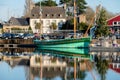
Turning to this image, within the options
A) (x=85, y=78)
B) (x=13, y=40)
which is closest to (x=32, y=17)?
(x=13, y=40)

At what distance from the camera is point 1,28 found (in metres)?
134

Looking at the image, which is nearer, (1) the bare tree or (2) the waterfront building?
(2) the waterfront building

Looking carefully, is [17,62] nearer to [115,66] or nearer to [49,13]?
[115,66]

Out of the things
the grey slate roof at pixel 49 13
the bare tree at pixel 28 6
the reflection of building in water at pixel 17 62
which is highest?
the bare tree at pixel 28 6

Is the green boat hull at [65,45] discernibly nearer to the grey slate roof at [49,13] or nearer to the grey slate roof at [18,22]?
the grey slate roof at [49,13]

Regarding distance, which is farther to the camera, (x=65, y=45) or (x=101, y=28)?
(x=101, y=28)

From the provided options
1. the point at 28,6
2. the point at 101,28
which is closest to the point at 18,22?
the point at 28,6

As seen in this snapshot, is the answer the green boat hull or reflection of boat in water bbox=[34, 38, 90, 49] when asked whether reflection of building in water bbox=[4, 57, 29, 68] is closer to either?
the green boat hull

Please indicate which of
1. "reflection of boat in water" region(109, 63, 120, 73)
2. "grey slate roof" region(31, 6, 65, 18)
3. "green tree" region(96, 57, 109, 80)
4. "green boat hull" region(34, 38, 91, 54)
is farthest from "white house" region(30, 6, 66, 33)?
"reflection of boat in water" region(109, 63, 120, 73)

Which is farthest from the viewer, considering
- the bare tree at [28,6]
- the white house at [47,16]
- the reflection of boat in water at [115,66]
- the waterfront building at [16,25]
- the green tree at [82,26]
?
the bare tree at [28,6]

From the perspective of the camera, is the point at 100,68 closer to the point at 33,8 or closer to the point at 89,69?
the point at 89,69

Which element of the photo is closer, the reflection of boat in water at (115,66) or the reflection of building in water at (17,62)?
the reflection of boat in water at (115,66)

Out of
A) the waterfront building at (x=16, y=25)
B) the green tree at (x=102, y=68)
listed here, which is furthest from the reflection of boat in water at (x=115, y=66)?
the waterfront building at (x=16, y=25)

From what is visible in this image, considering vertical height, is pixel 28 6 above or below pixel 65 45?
above
